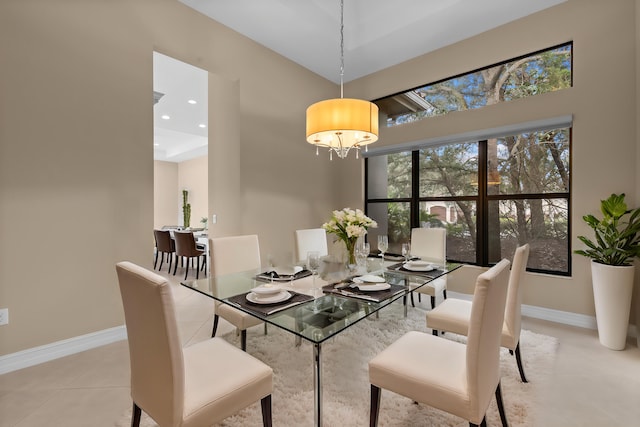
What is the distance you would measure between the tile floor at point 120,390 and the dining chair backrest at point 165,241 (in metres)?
2.99

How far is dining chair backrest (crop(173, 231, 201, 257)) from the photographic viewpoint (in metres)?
4.77

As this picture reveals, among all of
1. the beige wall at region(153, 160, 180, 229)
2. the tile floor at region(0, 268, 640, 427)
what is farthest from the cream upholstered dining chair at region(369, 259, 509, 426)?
the beige wall at region(153, 160, 180, 229)

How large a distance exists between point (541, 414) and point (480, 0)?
11.3 feet

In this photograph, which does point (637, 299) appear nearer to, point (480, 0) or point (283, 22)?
point (480, 0)

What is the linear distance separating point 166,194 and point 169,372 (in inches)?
363

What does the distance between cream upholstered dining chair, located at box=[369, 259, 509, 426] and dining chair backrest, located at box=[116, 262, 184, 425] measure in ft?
2.79

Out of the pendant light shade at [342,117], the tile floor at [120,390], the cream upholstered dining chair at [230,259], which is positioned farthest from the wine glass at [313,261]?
the tile floor at [120,390]

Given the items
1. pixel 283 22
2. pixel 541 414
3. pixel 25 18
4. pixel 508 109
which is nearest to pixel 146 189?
pixel 25 18

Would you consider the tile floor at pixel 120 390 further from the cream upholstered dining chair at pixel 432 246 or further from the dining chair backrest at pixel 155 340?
the cream upholstered dining chair at pixel 432 246

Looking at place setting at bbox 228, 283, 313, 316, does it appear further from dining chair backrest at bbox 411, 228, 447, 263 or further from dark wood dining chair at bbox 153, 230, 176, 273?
dark wood dining chair at bbox 153, 230, 176, 273

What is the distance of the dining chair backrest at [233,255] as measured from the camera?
234cm

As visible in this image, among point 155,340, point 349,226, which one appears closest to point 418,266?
point 349,226

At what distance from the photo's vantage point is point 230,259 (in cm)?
243

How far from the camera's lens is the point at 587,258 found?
280 cm
